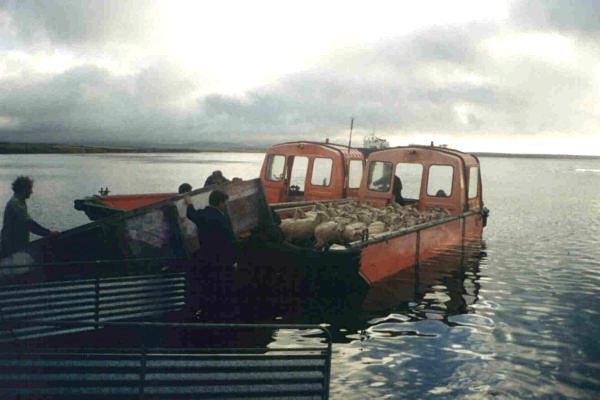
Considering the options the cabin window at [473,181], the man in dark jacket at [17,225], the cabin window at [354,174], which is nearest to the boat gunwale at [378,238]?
the cabin window at [473,181]

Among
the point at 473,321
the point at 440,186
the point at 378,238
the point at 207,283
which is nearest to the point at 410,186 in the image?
the point at 440,186

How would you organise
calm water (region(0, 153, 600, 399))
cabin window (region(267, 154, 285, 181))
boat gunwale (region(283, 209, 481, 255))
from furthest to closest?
1. cabin window (region(267, 154, 285, 181))
2. boat gunwale (region(283, 209, 481, 255))
3. calm water (region(0, 153, 600, 399))

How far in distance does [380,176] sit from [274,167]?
3857 millimetres

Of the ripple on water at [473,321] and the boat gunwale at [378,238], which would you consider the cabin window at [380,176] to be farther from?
the ripple on water at [473,321]

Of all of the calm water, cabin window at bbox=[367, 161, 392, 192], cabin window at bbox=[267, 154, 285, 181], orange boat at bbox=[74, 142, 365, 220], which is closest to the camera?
the calm water

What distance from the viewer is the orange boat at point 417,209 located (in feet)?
37.5

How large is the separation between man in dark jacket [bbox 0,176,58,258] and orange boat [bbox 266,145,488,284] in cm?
492

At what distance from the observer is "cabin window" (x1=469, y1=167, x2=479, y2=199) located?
1841 centimetres

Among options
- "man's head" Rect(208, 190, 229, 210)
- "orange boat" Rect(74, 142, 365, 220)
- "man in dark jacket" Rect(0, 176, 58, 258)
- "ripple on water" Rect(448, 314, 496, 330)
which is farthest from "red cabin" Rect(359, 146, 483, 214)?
"man in dark jacket" Rect(0, 176, 58, 258)

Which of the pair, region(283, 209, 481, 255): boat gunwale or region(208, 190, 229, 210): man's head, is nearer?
region(208, 190, 229, 210): man's head

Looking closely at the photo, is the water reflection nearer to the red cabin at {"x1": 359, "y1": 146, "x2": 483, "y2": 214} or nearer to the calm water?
the calm water

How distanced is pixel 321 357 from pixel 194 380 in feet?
3.40

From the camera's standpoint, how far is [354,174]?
19859 mm

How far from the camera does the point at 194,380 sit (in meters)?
4.33
